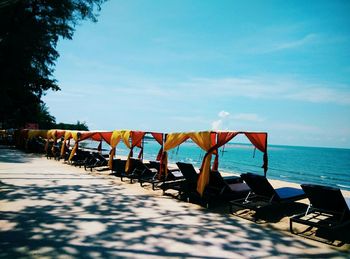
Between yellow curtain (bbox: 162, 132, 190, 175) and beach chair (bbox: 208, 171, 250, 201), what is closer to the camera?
beach chair (bbox: 208, 171, 250, 201)

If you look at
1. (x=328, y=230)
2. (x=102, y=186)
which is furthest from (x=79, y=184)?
(x=328, y=230)

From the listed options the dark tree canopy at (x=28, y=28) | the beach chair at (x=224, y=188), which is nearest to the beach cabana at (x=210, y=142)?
the beach chair at (x=224, y=188)

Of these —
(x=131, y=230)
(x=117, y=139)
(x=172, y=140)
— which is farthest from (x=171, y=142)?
(x=131, y=230)


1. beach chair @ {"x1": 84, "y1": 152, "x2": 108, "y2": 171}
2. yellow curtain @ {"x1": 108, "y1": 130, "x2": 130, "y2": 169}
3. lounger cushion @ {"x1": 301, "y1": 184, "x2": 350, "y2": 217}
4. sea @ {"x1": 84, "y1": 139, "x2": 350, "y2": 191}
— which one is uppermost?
yellow curtain @ {"x1": 108, "y1": 130, "x2": 130, "y2": 169}

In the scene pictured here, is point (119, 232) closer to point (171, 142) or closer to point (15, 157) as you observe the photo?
point (171, 142)

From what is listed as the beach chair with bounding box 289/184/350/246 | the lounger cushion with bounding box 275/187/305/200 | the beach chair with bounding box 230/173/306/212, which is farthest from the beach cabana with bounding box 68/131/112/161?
the beach chair with bounding box 289/184/350/246

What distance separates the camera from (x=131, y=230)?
5707 millimetres

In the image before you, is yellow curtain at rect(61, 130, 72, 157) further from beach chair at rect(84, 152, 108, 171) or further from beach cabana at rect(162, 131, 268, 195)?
beach cabana at rect(162, 131, 268, 195)

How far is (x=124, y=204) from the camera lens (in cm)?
801

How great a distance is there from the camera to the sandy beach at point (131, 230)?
15.3 ft

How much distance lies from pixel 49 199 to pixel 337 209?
803 centimetres

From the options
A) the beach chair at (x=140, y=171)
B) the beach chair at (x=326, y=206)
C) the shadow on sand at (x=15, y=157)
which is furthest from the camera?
the shadow on sand at (x=15, y=157)

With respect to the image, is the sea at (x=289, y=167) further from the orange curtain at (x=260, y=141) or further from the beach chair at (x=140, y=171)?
the beach chair at (x=140, y=171)

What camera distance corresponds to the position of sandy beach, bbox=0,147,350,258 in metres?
4.67
